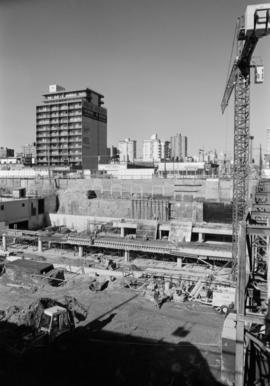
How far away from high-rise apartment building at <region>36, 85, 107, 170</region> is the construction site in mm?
39923

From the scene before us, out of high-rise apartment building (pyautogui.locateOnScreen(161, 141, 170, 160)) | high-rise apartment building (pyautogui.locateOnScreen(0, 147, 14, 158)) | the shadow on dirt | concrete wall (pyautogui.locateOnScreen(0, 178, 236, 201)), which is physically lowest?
the shadow on dirt

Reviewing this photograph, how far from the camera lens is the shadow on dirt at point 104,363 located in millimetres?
10375

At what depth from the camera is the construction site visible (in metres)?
10.1

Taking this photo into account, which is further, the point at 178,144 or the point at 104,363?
the point at 178,144

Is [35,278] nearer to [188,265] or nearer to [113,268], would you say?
[113,268]

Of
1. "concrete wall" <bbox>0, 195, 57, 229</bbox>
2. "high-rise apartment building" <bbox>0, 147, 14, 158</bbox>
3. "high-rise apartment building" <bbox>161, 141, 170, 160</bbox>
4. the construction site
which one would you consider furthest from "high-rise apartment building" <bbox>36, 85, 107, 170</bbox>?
"high-rise apartment building" <bbox>161, 141, 170, 160</bbox>

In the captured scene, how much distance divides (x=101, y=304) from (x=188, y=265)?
10108 mm

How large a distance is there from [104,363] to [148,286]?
310 inches

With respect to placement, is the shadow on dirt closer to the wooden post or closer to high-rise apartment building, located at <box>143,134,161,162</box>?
the wooden post

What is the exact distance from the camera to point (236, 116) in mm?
23375

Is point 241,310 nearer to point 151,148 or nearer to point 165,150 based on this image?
point 151,148

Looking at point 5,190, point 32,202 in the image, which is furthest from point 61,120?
point 32,202

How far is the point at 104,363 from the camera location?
11.4m

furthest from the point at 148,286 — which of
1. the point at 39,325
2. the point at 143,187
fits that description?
the point at 143,187
